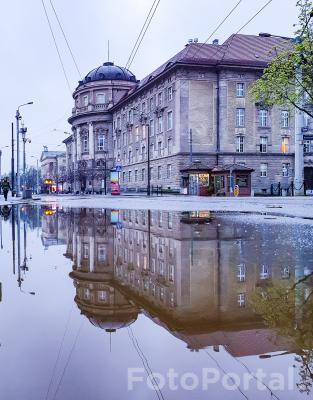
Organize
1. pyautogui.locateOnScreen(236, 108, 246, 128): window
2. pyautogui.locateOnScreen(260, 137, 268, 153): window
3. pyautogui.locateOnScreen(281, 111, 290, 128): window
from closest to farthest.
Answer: pyautogui.locateOnScreen(236, 108, 246, 128): window, pyautogui.locateOnScreen(260, 137, 268, 153): window, pyautogui.locateOnScreen(281, 111, 290, 128): window

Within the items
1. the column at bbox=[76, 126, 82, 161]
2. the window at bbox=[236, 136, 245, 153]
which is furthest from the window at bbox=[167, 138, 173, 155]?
the column at bbox=[76, 126, 82, 161]

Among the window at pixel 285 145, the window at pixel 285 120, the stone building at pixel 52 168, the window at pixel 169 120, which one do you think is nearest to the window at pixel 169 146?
the window at pixel 169 120

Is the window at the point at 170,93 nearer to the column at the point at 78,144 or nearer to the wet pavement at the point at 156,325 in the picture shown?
the column at the point at 78,144

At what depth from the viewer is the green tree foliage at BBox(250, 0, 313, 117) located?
61.4ft

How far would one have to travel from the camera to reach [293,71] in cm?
1978

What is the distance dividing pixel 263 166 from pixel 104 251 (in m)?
52.3

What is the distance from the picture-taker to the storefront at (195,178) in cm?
5041

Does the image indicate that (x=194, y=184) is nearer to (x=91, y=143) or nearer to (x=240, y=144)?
(x=240, y=144)

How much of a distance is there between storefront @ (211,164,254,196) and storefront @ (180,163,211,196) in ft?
4.80

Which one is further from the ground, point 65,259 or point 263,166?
point 263,166

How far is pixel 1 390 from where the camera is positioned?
93.7 inches

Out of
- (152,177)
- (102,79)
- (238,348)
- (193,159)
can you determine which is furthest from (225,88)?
(238,348)

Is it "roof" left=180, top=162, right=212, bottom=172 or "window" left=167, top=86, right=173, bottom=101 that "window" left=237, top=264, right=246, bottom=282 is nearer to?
"roof" left=180, top=162, right=212, bottom=172

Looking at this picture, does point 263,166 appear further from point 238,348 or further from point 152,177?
point 238,348
